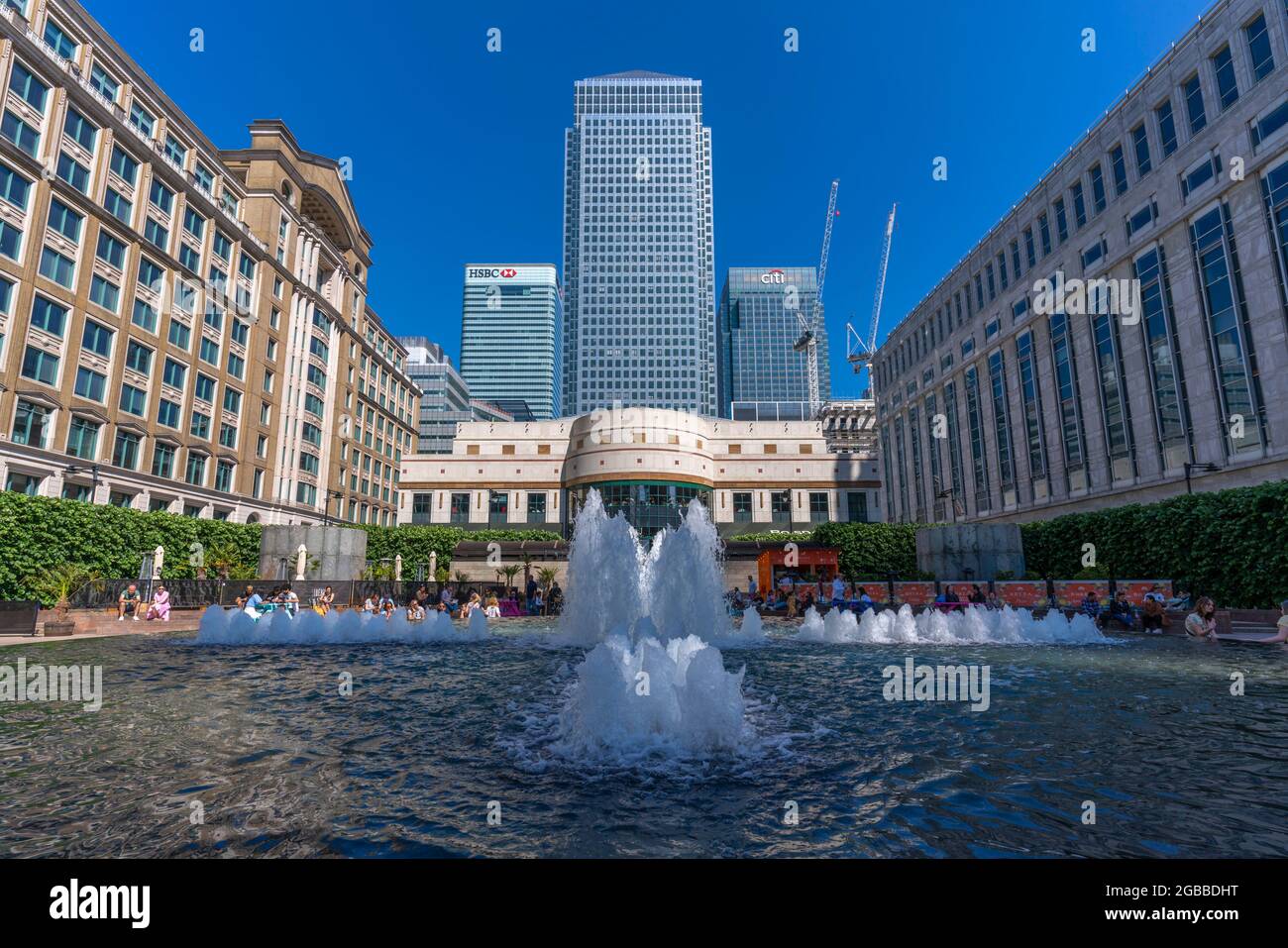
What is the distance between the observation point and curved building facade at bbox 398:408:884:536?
69188mm

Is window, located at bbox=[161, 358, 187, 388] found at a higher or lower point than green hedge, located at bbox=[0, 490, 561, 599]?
higher

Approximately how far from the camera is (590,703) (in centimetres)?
759

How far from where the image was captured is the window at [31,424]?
3297 cm

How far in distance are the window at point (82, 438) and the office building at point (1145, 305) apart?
6056 cm

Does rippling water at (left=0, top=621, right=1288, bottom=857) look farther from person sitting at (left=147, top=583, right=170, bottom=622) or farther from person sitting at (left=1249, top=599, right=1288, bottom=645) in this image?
person sitting at (left=147, top=583, right=170, bottom=622)

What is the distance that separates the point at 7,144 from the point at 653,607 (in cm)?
4097

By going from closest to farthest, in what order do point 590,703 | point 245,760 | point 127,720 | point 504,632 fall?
1. point 245,760
2. point 590,703
3. point 127,720
4. point 504,632

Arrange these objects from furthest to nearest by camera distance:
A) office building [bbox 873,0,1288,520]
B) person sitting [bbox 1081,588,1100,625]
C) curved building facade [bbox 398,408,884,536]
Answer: curved building facade [bbox 398,408,884,536] < office building [bbox 873,0,1288,520] < person sitting [bbox 1081,588,1100,625]

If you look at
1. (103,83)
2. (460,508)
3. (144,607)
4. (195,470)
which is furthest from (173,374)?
(460,508)

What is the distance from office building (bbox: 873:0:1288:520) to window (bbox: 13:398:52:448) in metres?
60.3

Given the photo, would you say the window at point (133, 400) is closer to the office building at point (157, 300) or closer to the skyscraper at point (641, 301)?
the office building at point (157, 300)

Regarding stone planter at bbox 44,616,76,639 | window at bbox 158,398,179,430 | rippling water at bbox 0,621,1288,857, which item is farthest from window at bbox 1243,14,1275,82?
window at bbox 158,398,179,430
